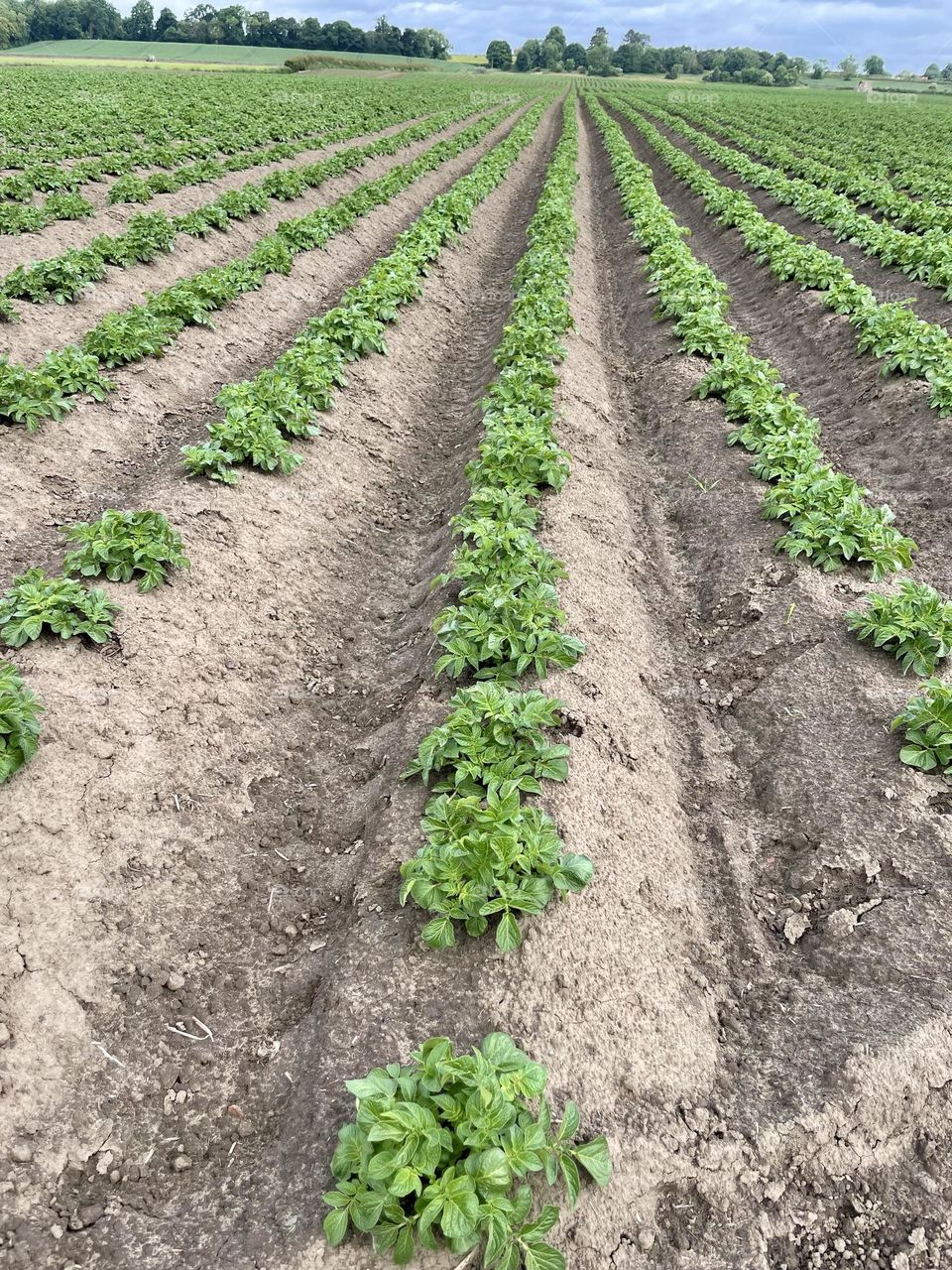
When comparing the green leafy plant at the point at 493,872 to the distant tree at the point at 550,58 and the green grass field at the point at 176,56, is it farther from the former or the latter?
the distant tree at the point at 550,58

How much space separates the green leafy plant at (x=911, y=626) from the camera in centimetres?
535

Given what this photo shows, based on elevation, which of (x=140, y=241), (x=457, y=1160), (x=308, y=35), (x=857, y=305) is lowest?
(x=457, y=1160)

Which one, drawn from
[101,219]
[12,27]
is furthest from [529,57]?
[101,219]

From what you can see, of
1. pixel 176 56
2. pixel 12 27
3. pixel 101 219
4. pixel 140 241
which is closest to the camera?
pixel 140 241

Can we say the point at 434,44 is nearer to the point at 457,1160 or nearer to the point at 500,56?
the point at 500,56

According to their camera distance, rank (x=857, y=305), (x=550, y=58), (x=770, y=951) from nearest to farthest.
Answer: (x=770, y=951), (x=857, y=305), (x=550, y=58)

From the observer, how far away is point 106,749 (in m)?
4.75

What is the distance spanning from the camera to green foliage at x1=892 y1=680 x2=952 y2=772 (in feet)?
15.2

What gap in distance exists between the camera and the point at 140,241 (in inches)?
524

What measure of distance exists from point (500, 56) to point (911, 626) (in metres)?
172

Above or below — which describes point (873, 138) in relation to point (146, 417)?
above

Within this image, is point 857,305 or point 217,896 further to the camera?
point 857,305

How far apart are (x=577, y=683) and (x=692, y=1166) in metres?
2.97

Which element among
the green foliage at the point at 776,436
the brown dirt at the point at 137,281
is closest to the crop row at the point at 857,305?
the green foliage at the point at 776,436
